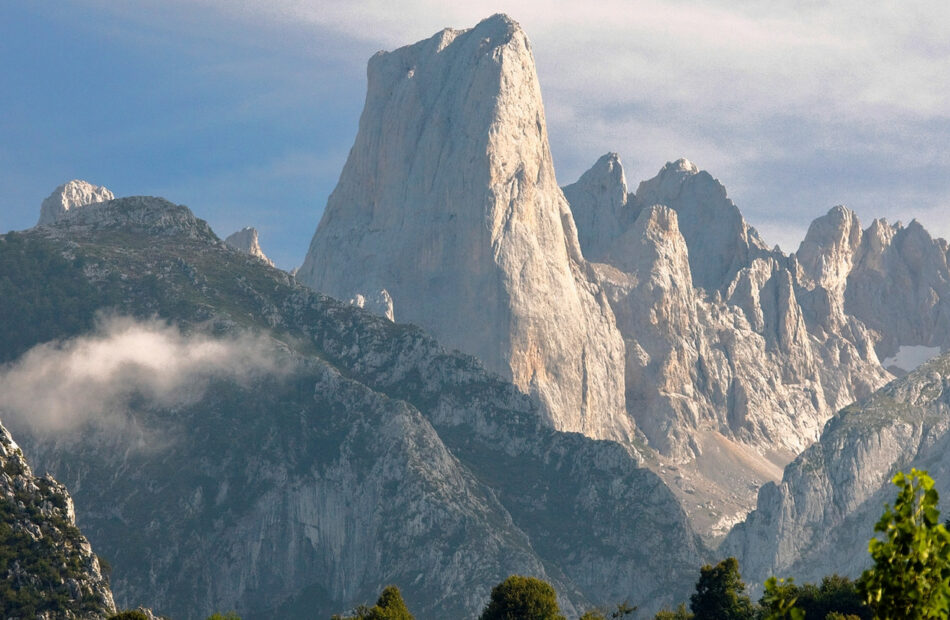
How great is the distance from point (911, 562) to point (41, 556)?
139251 mm

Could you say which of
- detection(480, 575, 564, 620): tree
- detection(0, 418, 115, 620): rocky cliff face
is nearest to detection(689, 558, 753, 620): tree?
detection(480, 575, 564, 620): tree

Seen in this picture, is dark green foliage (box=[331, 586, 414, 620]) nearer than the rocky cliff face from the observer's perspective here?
Yes

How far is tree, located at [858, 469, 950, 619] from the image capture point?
31203mm

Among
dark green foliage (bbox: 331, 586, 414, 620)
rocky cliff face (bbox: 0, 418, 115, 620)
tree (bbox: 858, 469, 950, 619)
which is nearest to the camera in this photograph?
tree (bbox: 858, 469, 950, 619)

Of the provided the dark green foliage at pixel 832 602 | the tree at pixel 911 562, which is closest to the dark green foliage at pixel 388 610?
the dark green foliage at pixel 832 602

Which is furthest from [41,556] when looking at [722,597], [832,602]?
[832,602]

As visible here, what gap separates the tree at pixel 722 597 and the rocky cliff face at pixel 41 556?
59.0m

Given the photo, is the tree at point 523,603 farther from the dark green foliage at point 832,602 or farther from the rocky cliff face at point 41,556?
the rocky cliff face at point 41,556

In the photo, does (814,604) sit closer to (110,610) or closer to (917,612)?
(110,610)

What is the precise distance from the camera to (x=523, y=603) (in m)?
139

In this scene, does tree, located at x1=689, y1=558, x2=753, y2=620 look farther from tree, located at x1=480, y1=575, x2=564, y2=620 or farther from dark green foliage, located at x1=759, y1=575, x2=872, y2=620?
tree, located at x1=480, y1=575, x2=564, y2=620

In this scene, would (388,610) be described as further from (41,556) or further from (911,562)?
(911,562)

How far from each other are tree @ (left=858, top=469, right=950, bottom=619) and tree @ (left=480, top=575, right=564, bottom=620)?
4136 inches

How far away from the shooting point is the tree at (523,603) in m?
138
